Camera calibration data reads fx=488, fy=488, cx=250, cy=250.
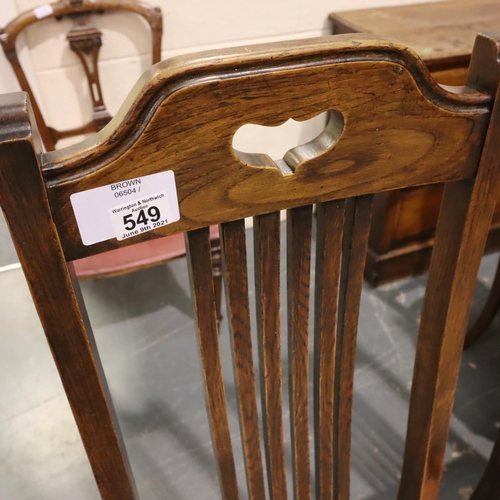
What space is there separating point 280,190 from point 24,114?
0.20 meters

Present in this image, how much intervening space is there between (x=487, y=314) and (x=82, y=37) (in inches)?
52.0

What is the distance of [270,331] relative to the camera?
0.49 meters

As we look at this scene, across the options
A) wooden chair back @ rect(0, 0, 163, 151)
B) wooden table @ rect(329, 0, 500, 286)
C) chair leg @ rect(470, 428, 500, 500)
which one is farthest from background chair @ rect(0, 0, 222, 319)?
chair leg @ rect(470, 428, 500, 500)

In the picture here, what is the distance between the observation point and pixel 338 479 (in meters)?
0.65

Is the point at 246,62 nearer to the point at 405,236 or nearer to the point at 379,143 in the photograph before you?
the point at 379,143

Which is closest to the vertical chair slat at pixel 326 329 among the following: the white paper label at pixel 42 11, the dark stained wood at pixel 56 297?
the dark stained wood at pixel 56 297

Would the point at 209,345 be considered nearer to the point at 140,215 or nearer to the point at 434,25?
the point at 140,215

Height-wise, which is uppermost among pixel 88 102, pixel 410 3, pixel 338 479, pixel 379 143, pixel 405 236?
pixel 379 143

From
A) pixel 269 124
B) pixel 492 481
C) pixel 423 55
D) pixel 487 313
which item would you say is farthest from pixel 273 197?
pixel 487 313

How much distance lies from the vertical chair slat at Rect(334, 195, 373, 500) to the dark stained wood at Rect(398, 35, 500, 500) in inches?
3.7

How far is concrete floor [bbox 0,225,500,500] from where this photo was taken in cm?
113

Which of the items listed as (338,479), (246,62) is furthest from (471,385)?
(246,62)

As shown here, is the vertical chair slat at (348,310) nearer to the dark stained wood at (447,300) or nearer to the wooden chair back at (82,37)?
the dark stained wood at (447,300)

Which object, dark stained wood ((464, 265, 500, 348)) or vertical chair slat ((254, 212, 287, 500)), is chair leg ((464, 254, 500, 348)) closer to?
dark stained wood ((464, 265, 500, 348))
